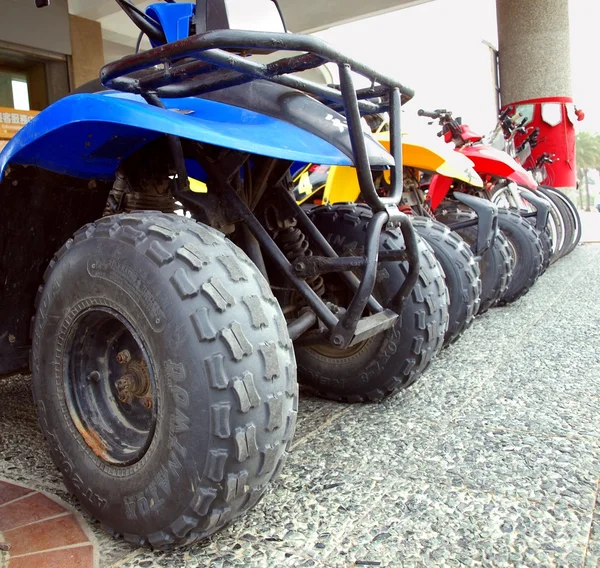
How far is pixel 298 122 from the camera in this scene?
5.40ft

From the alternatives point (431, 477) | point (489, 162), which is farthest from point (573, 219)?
point (431, 477)

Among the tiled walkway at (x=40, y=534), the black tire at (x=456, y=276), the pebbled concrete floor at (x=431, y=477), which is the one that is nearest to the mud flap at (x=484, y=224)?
the black tire at (x=456, y=276)

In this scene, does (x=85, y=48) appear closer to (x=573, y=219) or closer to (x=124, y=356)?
(x=573, y=219)

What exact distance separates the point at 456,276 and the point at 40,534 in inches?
87.4

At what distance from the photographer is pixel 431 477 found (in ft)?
5.63

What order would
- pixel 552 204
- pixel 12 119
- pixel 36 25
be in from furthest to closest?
pixel 36 25 < pixel 552 204 < pixel 12 119

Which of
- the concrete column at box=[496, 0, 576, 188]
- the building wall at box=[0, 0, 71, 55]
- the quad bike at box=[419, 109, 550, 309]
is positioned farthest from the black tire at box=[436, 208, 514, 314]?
the concrete column at box=[496, 0, 576, 188]

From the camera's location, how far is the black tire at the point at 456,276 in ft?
9.66

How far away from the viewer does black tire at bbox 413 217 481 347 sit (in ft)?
9.66

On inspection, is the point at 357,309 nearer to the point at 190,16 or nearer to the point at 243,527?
the point at 243,527

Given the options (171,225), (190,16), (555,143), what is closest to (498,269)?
(190,16)

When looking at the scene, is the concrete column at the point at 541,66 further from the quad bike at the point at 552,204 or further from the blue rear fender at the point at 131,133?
the blue rear fender at the point at 131,133

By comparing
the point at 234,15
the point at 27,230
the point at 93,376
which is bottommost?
the point at 93,376

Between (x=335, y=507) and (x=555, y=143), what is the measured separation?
11261mm
